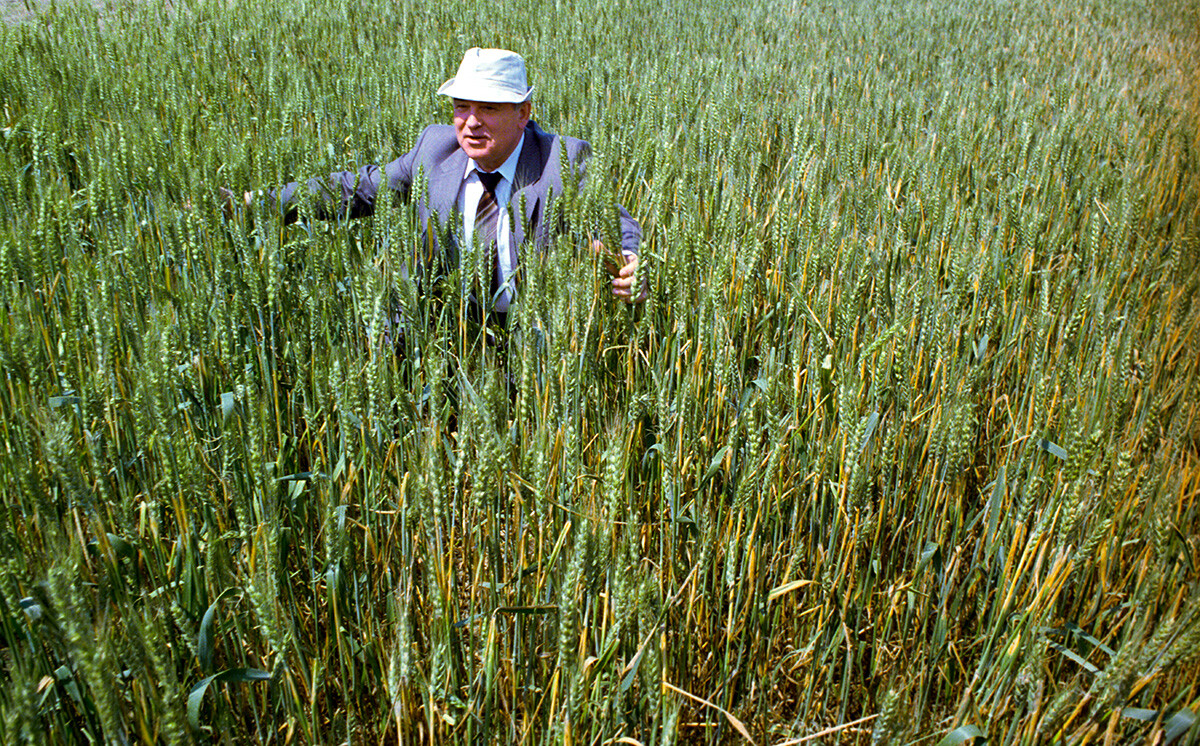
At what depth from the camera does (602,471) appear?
1.33 m

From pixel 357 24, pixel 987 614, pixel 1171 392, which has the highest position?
pixel 357 24

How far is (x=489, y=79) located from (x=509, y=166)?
0.25 meters

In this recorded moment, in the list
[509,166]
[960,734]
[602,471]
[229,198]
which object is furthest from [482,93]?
[960,734]

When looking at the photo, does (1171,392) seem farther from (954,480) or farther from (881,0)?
(881,0)

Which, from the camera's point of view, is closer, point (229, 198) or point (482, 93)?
point (229, 198)

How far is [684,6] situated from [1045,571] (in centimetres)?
650

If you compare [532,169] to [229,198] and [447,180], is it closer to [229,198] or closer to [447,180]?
[447,180]

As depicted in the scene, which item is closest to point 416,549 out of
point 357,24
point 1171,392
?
point 1171,392

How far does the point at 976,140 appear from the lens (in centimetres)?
315

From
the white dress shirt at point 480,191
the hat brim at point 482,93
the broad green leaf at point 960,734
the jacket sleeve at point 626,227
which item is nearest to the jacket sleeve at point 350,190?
the white dress shirt at point 480,191

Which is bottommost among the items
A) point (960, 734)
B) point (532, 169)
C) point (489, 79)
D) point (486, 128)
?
point (960, 734)

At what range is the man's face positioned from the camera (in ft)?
7.05

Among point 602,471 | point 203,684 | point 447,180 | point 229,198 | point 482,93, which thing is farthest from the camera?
point 447,180

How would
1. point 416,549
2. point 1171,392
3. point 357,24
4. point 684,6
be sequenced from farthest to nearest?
point 684,6 → point 357,24 → point 1171,392 → point 416,549
